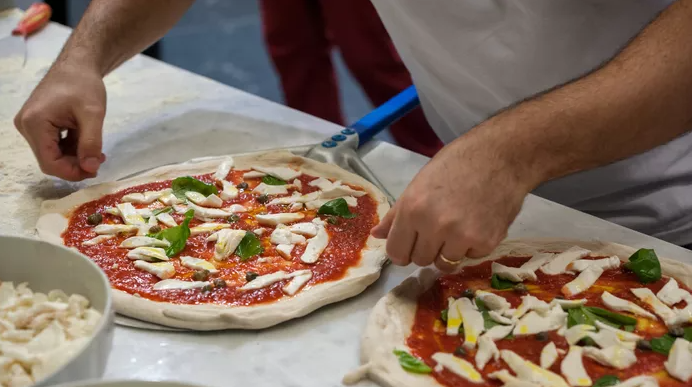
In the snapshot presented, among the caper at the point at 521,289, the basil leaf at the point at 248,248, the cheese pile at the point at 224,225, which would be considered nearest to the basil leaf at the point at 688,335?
the caper at the point at 521,289

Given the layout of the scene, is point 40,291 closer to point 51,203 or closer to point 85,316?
point 85,316

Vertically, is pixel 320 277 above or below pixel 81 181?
above

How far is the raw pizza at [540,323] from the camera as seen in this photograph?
47.2 inches

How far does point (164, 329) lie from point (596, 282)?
31.0 inches

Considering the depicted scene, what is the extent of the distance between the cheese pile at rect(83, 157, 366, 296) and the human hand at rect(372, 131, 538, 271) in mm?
261

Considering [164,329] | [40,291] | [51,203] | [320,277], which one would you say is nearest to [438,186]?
[320,277]

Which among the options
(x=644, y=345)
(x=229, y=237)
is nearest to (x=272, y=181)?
(x=229, y=237)

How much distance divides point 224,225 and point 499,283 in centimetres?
58

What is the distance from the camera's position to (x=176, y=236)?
1543mm

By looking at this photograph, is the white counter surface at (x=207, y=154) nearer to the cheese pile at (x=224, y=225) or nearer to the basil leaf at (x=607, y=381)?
the cheese pile at (x=224, y=225)

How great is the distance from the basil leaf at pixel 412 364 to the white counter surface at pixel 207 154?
10 cm

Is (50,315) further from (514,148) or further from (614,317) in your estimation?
(614,317)

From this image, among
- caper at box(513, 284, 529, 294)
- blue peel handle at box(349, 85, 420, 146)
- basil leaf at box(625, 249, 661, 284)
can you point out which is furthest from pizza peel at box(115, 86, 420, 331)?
basil leaf at box(625, 249, 661, 284)

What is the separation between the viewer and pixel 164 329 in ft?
4.44
